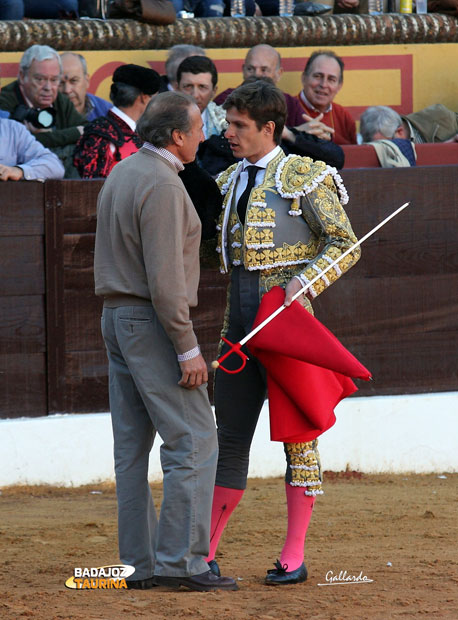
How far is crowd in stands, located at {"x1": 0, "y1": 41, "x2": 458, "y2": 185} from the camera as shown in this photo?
5.39 metres

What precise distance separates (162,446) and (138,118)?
2.10 metres

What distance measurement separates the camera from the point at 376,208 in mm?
5957

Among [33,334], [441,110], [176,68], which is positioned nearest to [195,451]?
[33,334]

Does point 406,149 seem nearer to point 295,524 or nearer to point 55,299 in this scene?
point 55,299

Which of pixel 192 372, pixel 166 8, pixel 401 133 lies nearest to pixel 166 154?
pixel 192 372

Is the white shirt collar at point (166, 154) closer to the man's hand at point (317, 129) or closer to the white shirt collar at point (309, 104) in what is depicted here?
the man's hand at point (317, 129)

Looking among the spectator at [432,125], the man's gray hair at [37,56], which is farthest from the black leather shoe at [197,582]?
the spectator at [432,125]

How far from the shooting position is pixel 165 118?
3.53 metres

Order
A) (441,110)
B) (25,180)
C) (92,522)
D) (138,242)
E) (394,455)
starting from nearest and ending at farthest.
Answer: (138,242) < (92,522) < (25,180) < (394,455) < (441,110)

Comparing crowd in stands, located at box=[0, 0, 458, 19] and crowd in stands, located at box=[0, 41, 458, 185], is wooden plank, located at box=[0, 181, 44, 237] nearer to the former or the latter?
crowd in stands, located at box=[0, 41, 458, 185]

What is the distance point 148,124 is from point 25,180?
204cm

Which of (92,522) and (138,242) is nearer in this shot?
(138,242)

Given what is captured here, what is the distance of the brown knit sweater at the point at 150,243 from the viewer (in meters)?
3.44

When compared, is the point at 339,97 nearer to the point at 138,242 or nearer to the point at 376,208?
the point at 376,208
